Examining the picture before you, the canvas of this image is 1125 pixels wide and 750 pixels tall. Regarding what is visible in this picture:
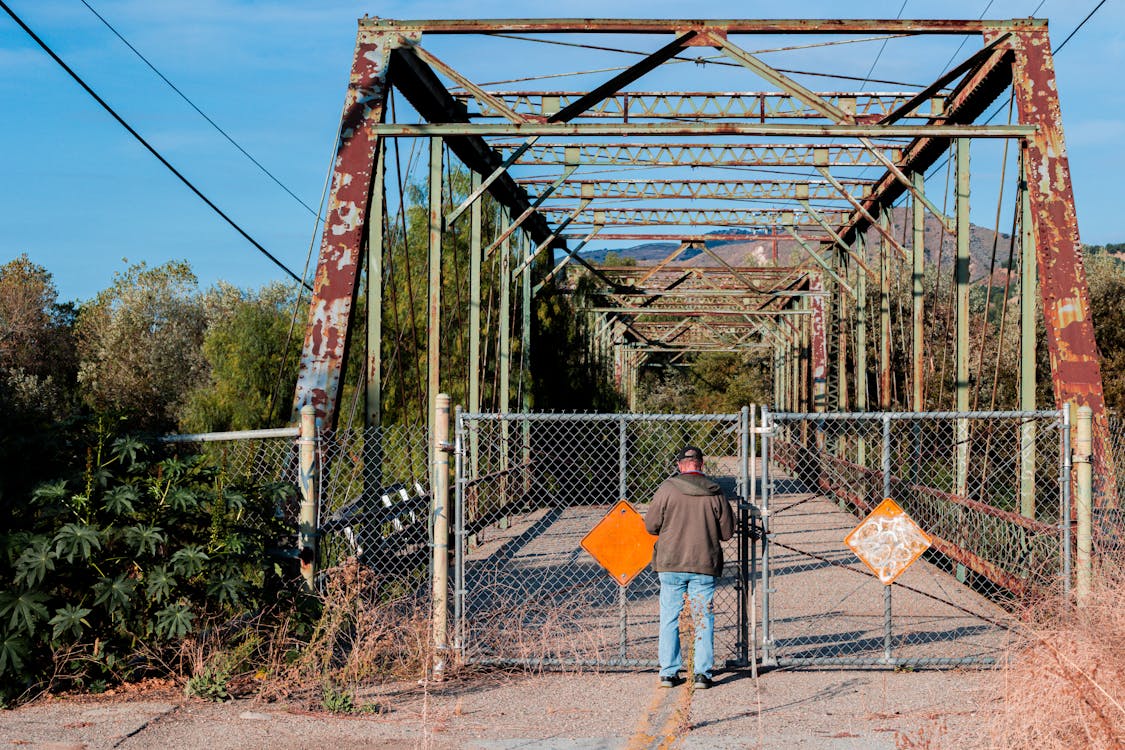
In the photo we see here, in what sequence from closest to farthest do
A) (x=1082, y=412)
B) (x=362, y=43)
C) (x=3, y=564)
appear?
(x=3, y=564)
(x=1082, y=412)
(x=362, y=43)

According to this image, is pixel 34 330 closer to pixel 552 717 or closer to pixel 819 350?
pixel 819 350

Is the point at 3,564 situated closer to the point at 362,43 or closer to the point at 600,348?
the point at 362,43

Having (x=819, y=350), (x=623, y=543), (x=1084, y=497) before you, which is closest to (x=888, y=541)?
(x=1084, y=497)

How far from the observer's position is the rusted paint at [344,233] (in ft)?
34.1

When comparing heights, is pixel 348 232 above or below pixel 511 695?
above

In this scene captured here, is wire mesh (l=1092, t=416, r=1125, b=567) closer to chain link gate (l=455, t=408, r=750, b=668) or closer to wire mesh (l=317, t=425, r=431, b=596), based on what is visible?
chain link gate (l=455, t=408, r=750, b=668)

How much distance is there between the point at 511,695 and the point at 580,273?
2724cm

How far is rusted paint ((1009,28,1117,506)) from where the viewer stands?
36.1 feet

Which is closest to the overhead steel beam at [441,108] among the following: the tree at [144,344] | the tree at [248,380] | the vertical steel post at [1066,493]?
the vertical steel post at [1066,493]

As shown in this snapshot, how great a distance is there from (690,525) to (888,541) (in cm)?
168

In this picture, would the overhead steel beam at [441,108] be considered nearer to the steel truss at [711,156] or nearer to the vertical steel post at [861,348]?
the steel truss at [711,156]

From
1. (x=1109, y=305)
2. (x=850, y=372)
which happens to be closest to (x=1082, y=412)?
(x=1109, y=305)

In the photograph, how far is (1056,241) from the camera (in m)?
11.4

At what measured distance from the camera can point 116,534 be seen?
25.6 feet
